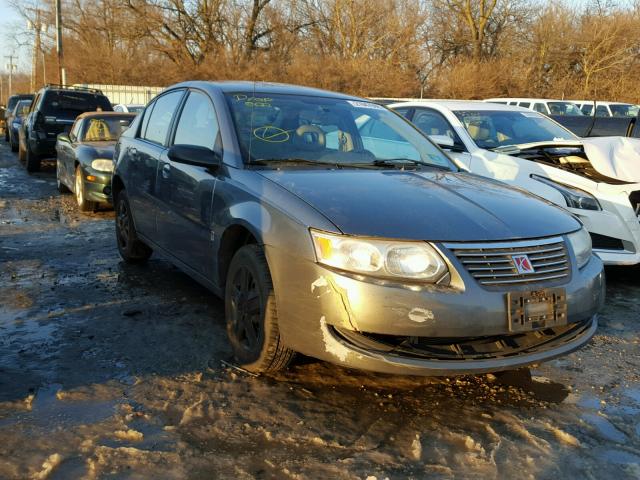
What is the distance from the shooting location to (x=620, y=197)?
523 centimetres

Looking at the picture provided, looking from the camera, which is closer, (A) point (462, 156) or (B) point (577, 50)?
(A) point (462, 156)

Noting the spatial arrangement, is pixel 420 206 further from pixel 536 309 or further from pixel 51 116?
pixel 51 116

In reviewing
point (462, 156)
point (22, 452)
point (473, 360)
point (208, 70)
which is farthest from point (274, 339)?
point (208, 70)

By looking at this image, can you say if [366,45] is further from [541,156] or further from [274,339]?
[274,339]

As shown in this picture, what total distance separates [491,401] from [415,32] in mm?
37097

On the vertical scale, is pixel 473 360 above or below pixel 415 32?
below

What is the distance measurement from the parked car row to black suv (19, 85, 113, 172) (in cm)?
926

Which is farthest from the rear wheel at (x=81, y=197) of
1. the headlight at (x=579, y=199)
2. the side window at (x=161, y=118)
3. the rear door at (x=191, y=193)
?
the headlight at (x=579, y=199)

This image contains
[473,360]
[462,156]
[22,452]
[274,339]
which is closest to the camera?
[22,452]

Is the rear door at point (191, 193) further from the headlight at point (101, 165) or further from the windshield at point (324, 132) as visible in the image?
the headlight at point (101, 165)

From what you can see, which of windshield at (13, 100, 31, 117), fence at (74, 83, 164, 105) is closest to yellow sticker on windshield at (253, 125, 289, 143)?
windshield at (13, 100, 31, 117)

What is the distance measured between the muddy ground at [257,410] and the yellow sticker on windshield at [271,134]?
1287 mm

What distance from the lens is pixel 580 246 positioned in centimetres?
332

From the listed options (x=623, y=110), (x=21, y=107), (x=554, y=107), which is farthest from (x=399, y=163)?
(x=21, y=107)
